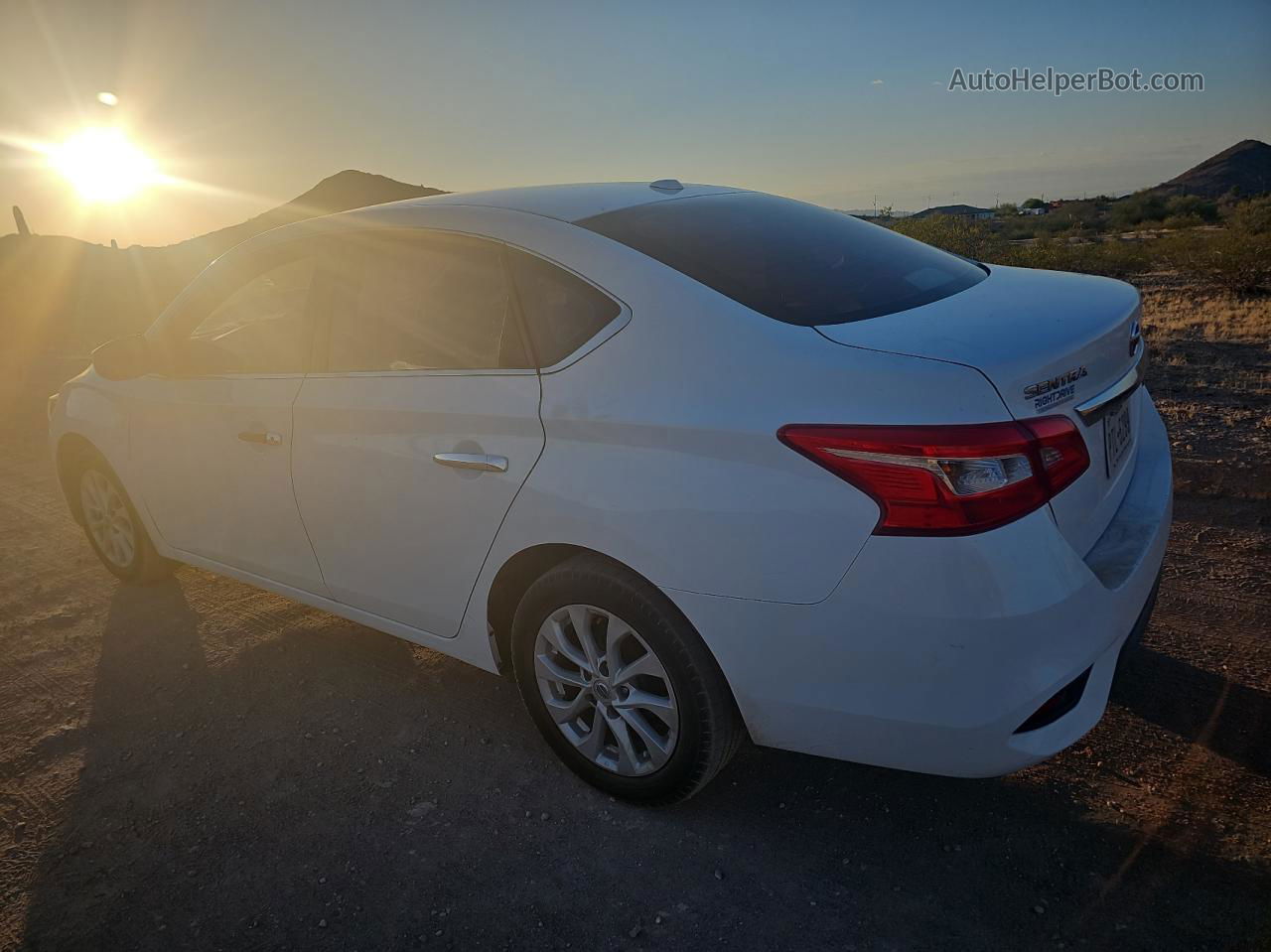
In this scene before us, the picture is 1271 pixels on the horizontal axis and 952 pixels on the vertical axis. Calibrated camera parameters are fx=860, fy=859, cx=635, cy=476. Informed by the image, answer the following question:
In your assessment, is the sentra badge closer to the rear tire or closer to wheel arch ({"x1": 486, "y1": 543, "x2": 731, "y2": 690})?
wheel arch ({"x1": 486, "y1": 543, "x2": 731, "y2": 690})

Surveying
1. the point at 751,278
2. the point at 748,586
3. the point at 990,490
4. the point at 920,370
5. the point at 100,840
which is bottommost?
the point at 100,840

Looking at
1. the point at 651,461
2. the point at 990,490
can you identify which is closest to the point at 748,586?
the point at 651,461

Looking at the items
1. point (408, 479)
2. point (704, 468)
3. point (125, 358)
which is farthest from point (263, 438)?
point (704, 468)

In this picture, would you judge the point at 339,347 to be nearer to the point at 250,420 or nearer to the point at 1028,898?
the point at 250,420

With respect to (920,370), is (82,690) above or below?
below

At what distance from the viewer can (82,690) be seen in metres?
3.59

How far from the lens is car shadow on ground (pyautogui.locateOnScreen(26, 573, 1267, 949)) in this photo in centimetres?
214

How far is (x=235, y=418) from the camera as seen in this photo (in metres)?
3.40

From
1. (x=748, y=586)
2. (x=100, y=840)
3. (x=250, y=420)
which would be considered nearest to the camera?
(x=748, y=586)

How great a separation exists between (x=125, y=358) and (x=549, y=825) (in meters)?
2.77

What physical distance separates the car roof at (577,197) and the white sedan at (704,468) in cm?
2

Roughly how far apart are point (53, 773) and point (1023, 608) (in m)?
3.22

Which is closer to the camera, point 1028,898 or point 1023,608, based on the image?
point 1023,608

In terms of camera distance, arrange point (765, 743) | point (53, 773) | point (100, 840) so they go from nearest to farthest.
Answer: point (765, 743)
point (100, 840)
point (53, 773)
